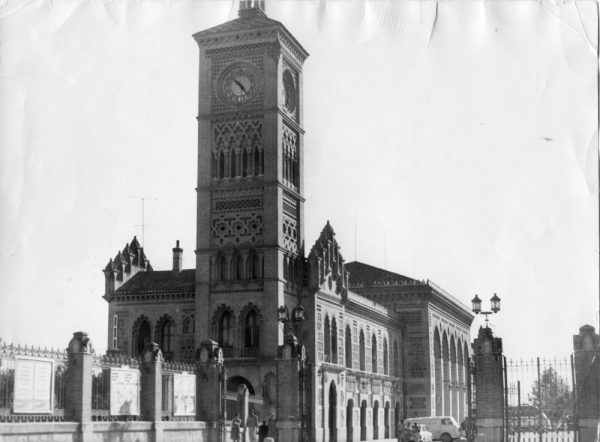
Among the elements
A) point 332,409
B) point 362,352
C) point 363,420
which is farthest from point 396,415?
point 332,409

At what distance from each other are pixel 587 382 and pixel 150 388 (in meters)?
13.1

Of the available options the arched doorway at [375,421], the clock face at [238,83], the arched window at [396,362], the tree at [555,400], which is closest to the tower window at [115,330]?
the clock face at [238,83]

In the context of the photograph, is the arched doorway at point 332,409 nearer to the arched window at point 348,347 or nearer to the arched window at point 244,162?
the arched window at point 348,347

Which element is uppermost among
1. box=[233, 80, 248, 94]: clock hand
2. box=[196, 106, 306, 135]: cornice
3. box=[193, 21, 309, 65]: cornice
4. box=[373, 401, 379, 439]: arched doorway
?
box=[193, 21, 309, 65]: cornice

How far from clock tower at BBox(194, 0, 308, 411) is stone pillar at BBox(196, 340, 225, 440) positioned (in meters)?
→ 18.6

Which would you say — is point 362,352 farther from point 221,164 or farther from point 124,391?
point 124,391

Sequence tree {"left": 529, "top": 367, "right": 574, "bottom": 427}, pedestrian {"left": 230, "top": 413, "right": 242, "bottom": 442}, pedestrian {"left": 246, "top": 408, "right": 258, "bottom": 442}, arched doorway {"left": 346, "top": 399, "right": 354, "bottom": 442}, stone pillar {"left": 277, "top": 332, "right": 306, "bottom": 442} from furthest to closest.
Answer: arched doorway {"left": 346, "top": 399, "right": 354, "bottom": 442}, pedestrian {"left": 246, "top": 408, "right": 258, "bottom": 442}, stone pillar {"left": 277, "top": 332, "right": 306, "bottom": 442}, pedestrian {"left": 230, "top": 413, "right": 242, "bottom": 442}, tree {"left": 529, "top": 367, "right": 574, "bottom": 427}

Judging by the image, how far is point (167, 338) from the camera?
57.8 m

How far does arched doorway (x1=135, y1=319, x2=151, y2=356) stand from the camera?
5762 centimetres

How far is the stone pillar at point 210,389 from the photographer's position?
35.0 metres

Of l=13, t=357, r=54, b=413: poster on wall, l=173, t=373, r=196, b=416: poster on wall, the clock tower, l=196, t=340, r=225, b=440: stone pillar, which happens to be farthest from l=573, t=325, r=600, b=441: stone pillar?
the clock tower

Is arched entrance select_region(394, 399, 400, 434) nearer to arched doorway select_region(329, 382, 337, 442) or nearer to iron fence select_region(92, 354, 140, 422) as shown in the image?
arched doorway select_region(329, 382, 337, 442)

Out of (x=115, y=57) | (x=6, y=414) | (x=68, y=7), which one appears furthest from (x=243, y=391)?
(x=68, y=7)

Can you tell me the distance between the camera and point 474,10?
20.8 metres
